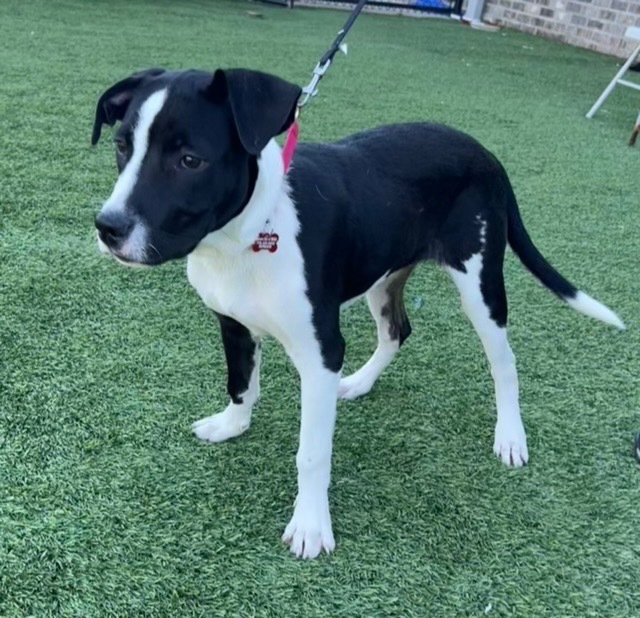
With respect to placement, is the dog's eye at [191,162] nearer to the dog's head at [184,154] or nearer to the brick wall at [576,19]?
the dog's head at [184,154]

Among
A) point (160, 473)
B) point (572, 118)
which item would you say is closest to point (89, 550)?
point (160, 473)

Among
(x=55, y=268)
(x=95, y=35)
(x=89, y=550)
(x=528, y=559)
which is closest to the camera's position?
(x=89, y=550)

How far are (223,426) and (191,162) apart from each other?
102cm

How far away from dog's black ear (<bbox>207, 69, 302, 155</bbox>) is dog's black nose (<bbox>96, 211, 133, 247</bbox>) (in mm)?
293

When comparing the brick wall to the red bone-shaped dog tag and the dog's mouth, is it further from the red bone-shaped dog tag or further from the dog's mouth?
the dog's mouth

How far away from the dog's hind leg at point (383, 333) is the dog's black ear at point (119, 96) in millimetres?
1129

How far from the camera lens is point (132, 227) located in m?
1.51

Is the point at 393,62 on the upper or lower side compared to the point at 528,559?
lower

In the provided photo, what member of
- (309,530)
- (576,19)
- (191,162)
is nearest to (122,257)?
(191,162)

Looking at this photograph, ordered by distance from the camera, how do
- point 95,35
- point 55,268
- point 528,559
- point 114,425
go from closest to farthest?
point 528,559 < point 114,425 < point 55,268 < point 95,35

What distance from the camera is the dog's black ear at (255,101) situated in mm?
1547

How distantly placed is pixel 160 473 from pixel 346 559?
0.60 metres

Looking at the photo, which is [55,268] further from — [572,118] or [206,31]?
[206,31]

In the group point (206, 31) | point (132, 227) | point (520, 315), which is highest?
point (132, 227)
